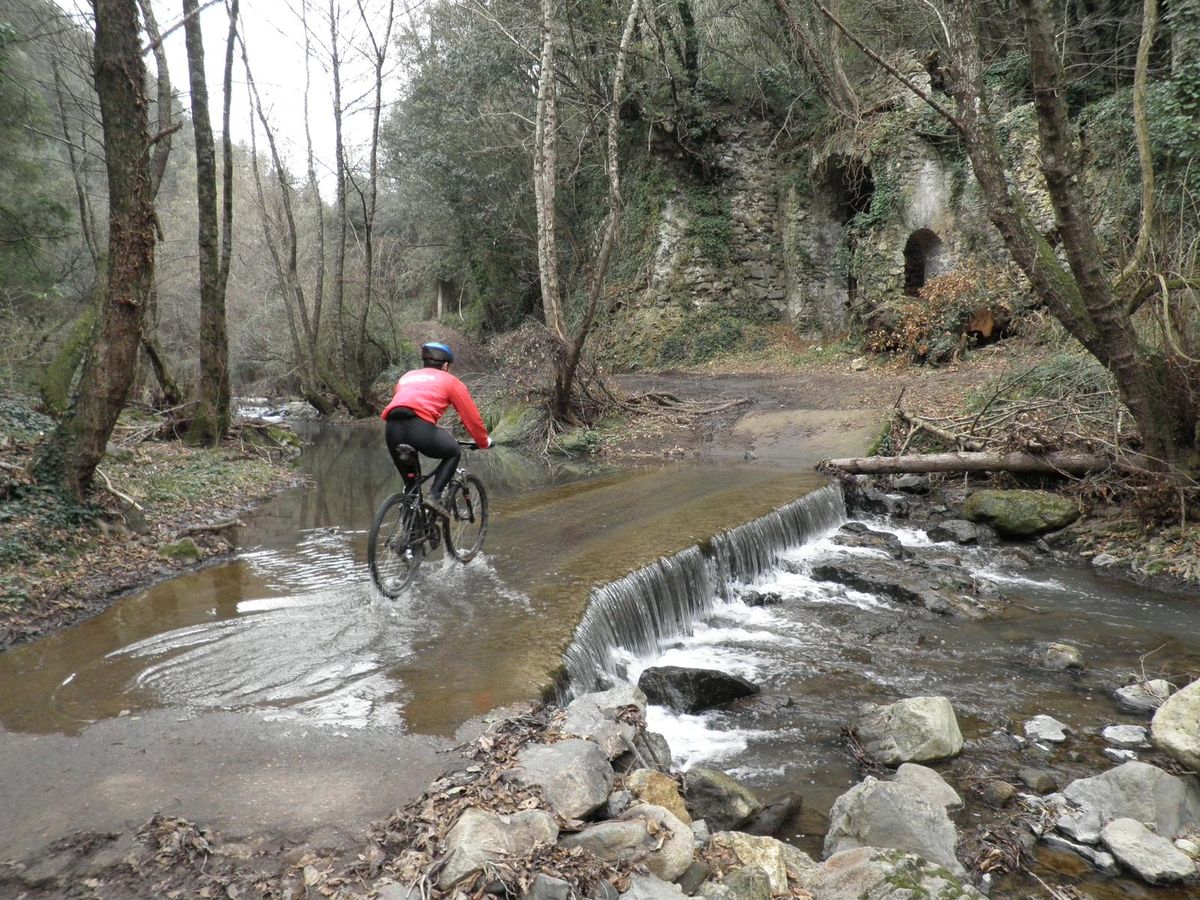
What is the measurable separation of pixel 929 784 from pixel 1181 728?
155 centimetres

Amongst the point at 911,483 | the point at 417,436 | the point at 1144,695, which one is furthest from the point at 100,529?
the point at 911,483

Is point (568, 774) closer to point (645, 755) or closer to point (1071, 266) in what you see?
point (645, 755)

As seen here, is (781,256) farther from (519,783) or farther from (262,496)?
(519,783)

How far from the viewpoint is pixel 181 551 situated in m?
8.05

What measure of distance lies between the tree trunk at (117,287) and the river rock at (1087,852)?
875cm

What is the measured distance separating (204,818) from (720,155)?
24413 millimetres

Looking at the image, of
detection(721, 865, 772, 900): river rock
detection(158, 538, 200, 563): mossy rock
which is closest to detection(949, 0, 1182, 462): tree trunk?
detection(721, 865, 772, 900): river rock

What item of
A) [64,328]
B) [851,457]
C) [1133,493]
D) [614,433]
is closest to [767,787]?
[1133,493]

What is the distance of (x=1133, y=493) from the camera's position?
872cm

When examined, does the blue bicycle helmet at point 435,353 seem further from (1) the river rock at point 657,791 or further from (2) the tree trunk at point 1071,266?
(2) the tree trunk at point 1071,266

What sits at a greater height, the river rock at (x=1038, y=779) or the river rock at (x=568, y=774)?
the river rock at (x=568, y=774)

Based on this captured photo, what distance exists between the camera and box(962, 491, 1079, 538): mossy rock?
9.53 m

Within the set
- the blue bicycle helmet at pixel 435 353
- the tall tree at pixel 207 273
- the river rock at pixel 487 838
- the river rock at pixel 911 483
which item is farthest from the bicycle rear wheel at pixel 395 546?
the tall tree at pixel 207 273

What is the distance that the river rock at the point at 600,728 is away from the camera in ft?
13.4
